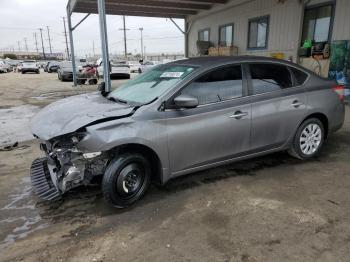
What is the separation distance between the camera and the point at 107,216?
317cm

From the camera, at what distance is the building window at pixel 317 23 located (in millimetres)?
9102

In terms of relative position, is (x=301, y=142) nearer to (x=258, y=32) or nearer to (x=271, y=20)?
(x=271, y=20)

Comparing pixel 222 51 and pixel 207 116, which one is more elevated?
pixel 222 51

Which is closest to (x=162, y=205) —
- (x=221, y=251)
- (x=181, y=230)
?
(x=181, y=230)

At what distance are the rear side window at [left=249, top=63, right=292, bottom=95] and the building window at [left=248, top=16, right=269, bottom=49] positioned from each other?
8297mm

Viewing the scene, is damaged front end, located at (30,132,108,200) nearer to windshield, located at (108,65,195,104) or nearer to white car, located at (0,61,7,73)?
windshield, located at (108,65,195,104)

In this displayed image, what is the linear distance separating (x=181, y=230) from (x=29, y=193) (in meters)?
2.14

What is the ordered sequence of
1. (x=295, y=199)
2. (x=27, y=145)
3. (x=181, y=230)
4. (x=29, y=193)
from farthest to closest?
1. (x=27, y=145)
2. (x=29, y=193)
3. (x=295, y=199)
4. (x=181, y=230)

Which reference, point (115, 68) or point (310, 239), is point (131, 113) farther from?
point (115, 68)

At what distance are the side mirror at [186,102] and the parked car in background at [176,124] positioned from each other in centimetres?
1

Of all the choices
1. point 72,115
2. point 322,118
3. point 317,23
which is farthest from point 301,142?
point 317,23

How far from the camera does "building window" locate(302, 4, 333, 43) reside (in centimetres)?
910

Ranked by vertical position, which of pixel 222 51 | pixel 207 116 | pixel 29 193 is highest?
pixel 222 51

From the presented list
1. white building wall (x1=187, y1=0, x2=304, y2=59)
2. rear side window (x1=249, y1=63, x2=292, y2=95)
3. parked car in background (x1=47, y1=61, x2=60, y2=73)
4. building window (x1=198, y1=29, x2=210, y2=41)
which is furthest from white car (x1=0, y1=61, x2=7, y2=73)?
rear side window (x1=249, y1=63, x2=292, y2=95)
